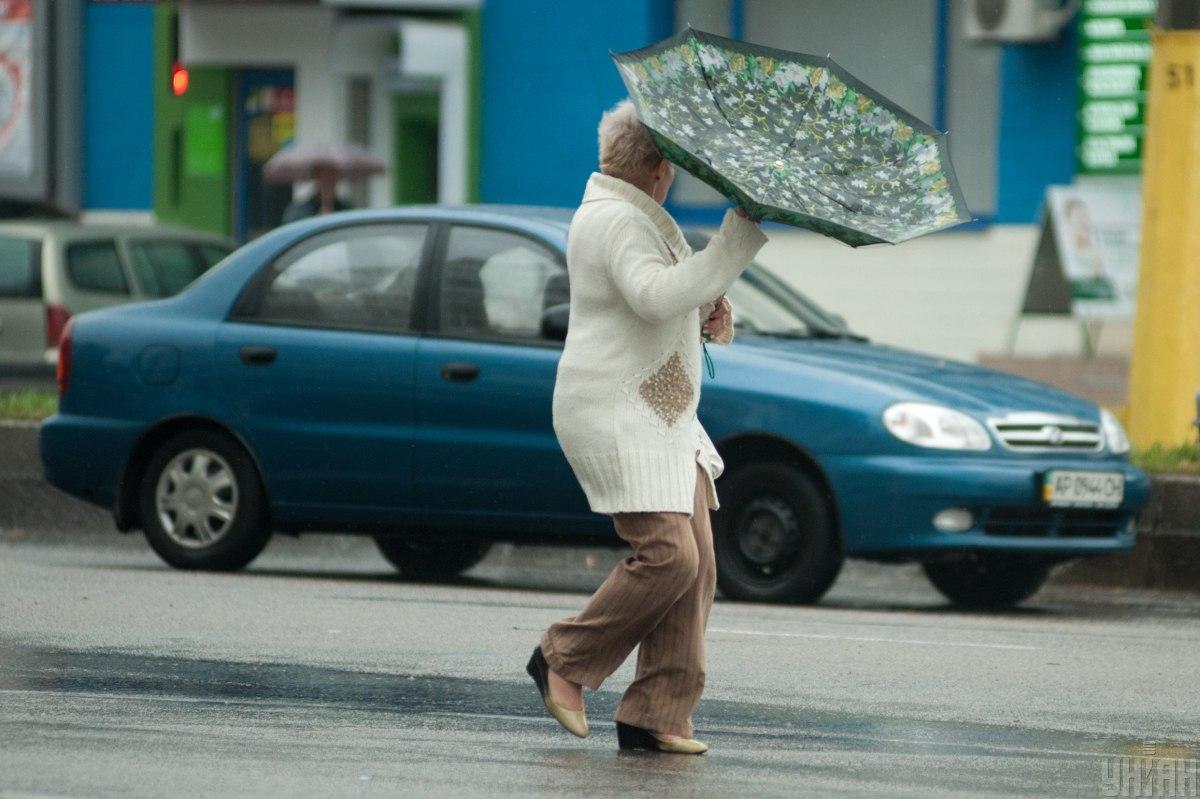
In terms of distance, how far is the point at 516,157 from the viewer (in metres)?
20.8

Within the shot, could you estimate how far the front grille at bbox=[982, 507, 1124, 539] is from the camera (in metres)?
9.85

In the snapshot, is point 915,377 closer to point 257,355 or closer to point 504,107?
point 257,355

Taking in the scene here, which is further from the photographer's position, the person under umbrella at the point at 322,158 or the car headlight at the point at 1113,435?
the person under umbrella at the point at 322,158

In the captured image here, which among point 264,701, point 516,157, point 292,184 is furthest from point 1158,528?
point 292,184

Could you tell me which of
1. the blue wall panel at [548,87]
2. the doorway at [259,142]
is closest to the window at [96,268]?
the blue wall panel at [548,87]

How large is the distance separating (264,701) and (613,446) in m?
1.32

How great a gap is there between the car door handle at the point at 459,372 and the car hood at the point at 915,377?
1.07 m

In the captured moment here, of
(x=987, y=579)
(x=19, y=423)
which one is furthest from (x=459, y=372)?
(x=19, y=423)

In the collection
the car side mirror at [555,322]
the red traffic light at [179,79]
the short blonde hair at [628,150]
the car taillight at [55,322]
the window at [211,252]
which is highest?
the red traffic light at [179,79]

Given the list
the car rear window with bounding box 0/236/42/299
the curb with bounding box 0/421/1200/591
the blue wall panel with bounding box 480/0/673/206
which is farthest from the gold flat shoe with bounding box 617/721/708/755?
the blue wall panel with bounding box 480/0/673/206

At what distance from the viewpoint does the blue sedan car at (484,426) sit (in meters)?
9.82

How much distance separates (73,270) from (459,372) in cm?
608

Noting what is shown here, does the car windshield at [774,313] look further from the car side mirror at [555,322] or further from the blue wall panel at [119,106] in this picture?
the blue wall panel at [119,106]

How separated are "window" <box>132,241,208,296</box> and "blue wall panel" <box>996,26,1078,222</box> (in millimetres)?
6149
